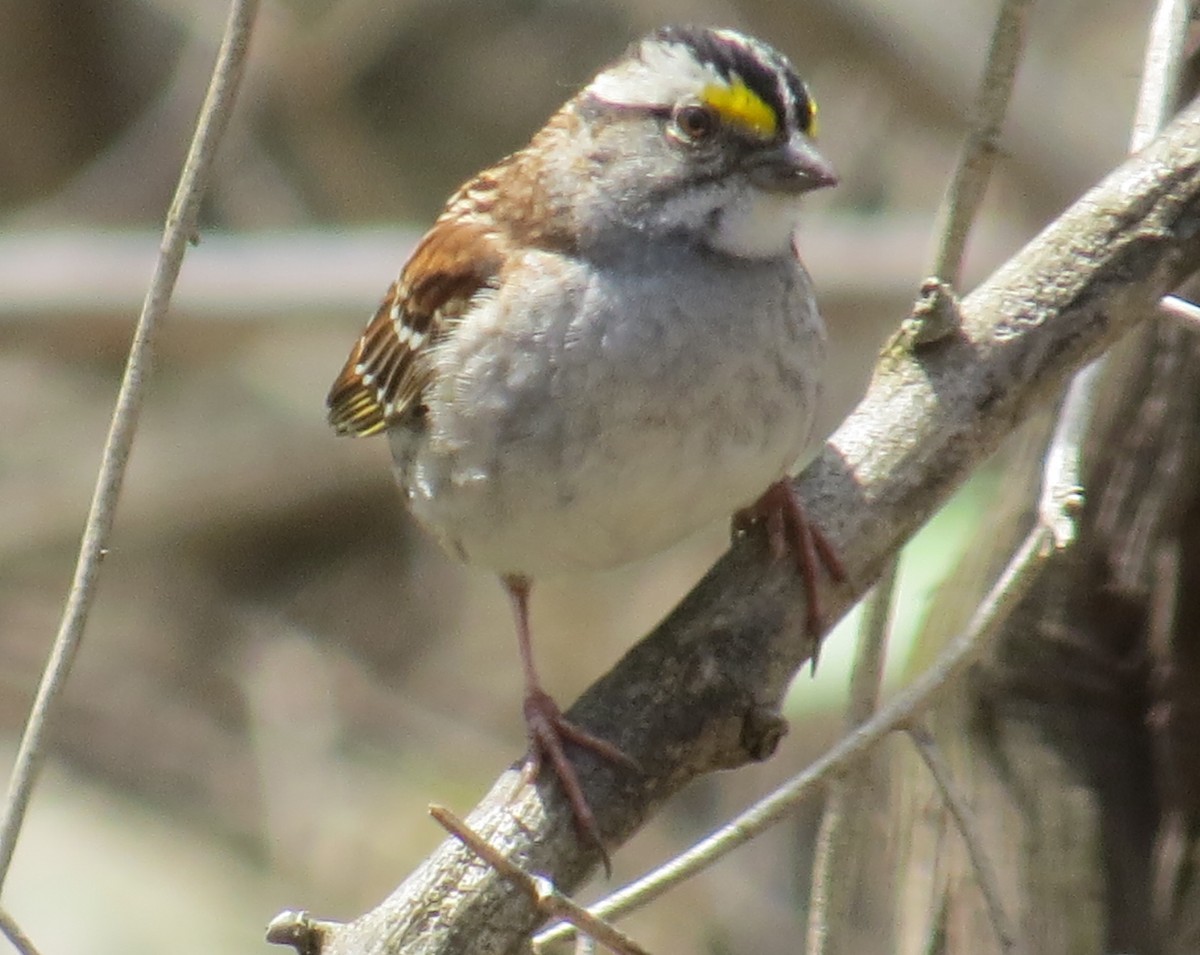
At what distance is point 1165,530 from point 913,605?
352mm

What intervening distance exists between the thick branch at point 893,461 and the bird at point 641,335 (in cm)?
8

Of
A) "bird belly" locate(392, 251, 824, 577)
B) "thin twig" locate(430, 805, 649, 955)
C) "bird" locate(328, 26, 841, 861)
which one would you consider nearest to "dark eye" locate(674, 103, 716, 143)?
"bird" locate(328, 26, 841, 861)

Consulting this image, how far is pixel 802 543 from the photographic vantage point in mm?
1900

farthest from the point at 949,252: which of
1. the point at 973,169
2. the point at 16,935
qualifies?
the point at 16,935

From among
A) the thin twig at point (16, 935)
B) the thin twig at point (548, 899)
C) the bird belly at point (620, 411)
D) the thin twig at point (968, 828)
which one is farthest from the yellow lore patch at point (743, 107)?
the thin twig at point (16, 935)

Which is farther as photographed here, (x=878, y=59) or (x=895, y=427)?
(x=878, y=59)

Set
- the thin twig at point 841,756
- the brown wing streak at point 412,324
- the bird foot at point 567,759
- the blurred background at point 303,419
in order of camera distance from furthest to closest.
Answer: the blurred background at point 303,419 → the brown wing streak at point 412,324 → the bird foot at point 567,759 → the thin twig at point 841,756

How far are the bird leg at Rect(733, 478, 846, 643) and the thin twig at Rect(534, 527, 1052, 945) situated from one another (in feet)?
0.70

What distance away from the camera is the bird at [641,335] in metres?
2.05

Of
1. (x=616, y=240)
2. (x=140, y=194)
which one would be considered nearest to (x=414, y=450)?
(x=616, y=240)

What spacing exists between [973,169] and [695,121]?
1.19 ft

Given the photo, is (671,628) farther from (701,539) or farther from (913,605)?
(701,539)

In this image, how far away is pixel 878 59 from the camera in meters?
3.91

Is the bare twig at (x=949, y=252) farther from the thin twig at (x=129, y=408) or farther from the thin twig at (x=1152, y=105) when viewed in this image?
the thin twig at (x=129, y=408)
